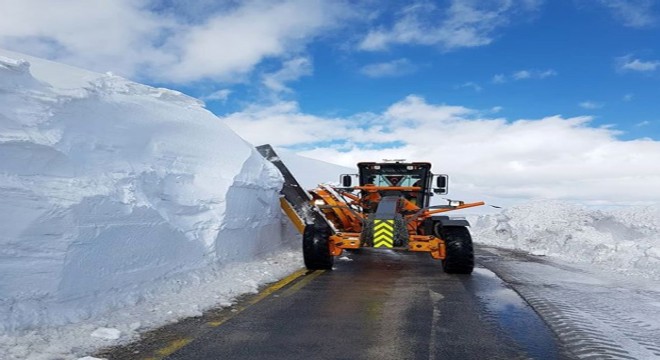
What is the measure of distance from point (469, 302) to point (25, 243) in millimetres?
4905

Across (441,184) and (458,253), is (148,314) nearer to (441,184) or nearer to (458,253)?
(458,253)

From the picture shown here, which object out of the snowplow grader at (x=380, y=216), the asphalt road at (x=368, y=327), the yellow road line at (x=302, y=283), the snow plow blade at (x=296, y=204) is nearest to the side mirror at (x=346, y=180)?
the snowplow grader at (x=380, y=216)

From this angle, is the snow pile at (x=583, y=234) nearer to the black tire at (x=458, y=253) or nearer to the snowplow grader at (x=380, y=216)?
the black tire at (x=458, y=253)

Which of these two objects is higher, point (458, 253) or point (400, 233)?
point (400, 233)

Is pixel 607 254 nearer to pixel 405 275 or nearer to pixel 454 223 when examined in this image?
pixel 454 223

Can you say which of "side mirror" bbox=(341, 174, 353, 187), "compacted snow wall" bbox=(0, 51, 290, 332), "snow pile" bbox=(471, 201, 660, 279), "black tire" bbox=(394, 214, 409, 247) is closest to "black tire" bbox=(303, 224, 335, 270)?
"compacted snow wall" bbox=(0, 51, 290, 332)

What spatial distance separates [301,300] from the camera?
591cm

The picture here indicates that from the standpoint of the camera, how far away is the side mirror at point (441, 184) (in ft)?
37.1

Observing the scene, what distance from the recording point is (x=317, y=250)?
8.48m

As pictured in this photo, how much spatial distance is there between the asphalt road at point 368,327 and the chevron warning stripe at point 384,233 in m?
1.12

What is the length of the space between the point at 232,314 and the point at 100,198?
1949mm

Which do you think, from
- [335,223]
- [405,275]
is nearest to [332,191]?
[335,223]

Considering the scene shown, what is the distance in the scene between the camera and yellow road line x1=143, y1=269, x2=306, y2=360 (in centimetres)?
376

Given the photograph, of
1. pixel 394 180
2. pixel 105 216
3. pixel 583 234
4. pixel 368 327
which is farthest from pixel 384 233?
pixel 583 234
